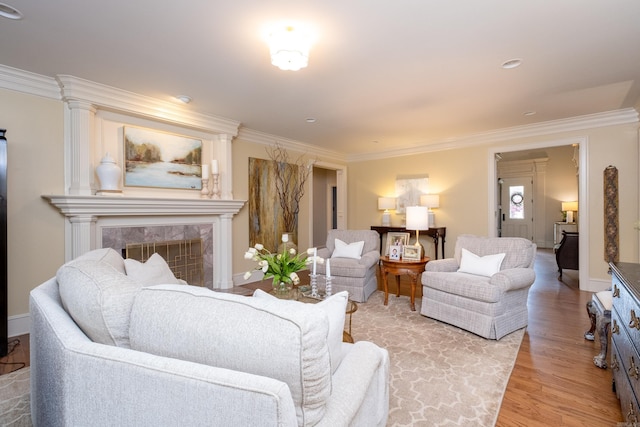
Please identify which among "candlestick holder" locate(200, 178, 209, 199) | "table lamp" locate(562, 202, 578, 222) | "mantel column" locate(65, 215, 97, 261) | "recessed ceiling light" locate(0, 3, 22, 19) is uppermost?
"recessed ceiling light" locate(0, 3, 22, 19)

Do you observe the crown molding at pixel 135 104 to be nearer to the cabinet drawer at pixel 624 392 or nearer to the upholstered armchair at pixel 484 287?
the upholstered armchair at pixel 484 287

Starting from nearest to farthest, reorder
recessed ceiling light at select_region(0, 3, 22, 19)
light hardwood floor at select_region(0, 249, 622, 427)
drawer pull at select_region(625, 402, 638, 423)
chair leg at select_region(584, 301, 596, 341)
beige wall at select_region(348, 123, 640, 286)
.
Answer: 1. drawer pull at select_region(625, 402, 638, 423)
2. light hardwood floor at select_region(0, 249, 622, 427)
3. recessed ceiling light at select_region(0, 3, 22, 19)
4. chair leg at select_region(584, 301, 596, 341)
5. beige wall at select_region(348, 123, 640, 286)

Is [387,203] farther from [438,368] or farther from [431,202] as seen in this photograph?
[438,368]

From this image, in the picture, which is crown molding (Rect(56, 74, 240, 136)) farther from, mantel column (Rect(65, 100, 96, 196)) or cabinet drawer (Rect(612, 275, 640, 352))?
cabinet drawer (Rect(612, 275, 640, 352))

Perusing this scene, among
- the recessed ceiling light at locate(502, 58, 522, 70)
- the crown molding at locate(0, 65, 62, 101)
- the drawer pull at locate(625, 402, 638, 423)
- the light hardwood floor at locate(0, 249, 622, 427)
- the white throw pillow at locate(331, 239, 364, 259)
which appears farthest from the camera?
the white throw pillow at locate(331, 239, 364, 259)

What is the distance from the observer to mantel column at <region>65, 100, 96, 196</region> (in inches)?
122

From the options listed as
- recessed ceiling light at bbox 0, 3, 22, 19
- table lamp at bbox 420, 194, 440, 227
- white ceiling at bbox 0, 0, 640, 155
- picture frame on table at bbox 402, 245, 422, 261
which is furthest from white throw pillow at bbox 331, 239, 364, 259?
recessed ceiling light at bbox 0, 3, 22, 19

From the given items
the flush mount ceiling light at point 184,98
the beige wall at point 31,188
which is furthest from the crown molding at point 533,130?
the beige wall at point 31,188

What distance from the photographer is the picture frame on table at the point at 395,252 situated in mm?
3666

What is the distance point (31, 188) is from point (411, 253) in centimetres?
398

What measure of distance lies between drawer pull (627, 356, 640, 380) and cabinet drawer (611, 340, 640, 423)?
8 centimetres

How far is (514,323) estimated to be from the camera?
286 cm

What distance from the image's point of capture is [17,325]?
9.49ft

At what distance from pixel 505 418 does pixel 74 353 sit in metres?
2.07
